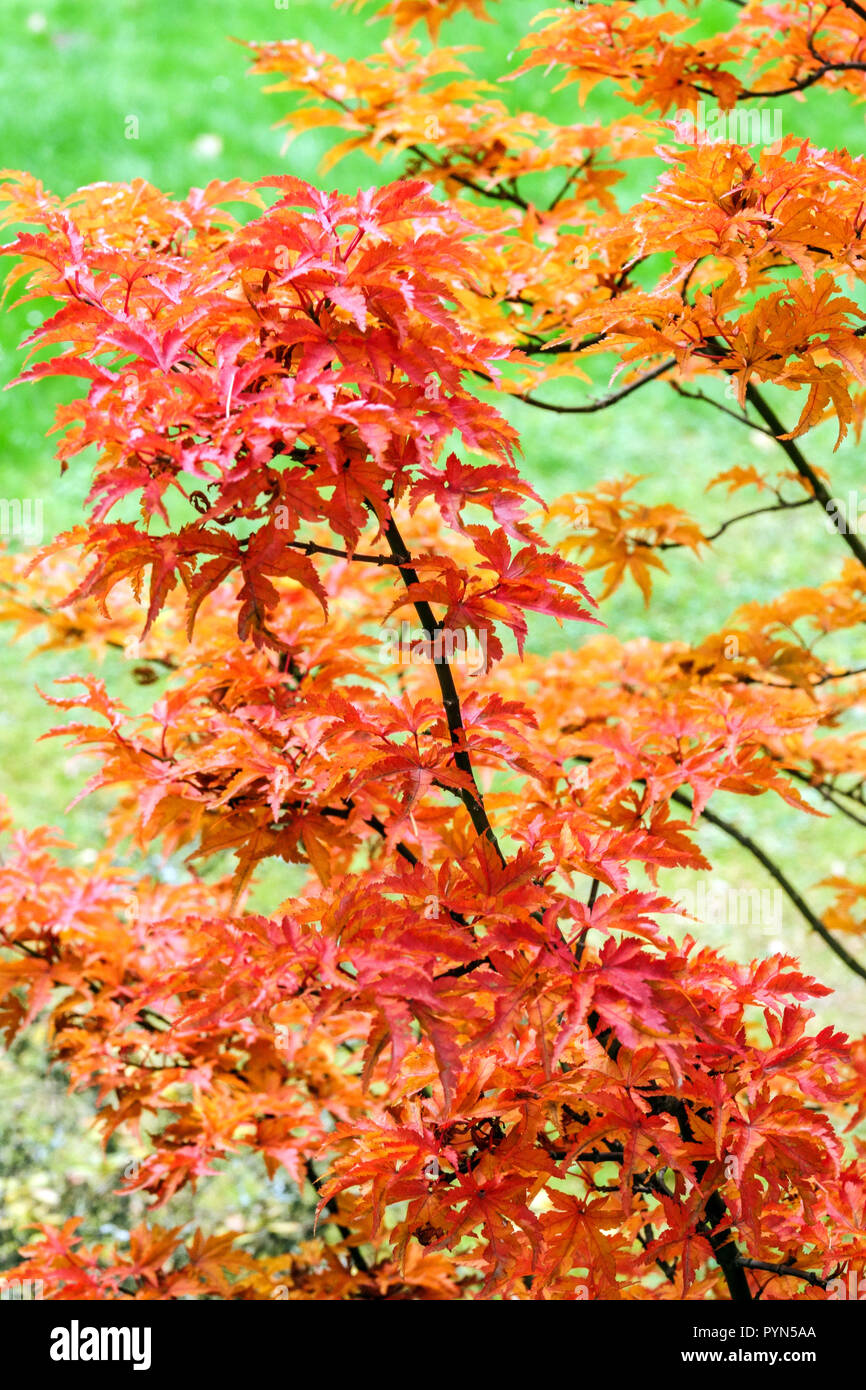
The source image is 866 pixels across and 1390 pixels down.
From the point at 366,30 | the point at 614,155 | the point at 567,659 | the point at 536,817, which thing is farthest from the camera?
the point at 366,30

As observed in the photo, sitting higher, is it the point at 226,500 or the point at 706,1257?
the point at 226,500

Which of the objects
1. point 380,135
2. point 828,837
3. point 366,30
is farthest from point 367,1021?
point 366,30

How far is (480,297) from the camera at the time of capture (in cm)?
235

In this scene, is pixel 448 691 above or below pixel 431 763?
above

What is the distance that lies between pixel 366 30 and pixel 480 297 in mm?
8394

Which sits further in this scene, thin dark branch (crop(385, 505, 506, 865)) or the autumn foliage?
thin dark branch (crop(385, 505, 506, 865))

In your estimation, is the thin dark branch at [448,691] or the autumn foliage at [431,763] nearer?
the autumn foliage at [431,763]

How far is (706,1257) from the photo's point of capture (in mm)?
1727

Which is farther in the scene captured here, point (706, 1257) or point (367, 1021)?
point (367, 1021)

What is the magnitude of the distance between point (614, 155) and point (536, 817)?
5.35 feet
